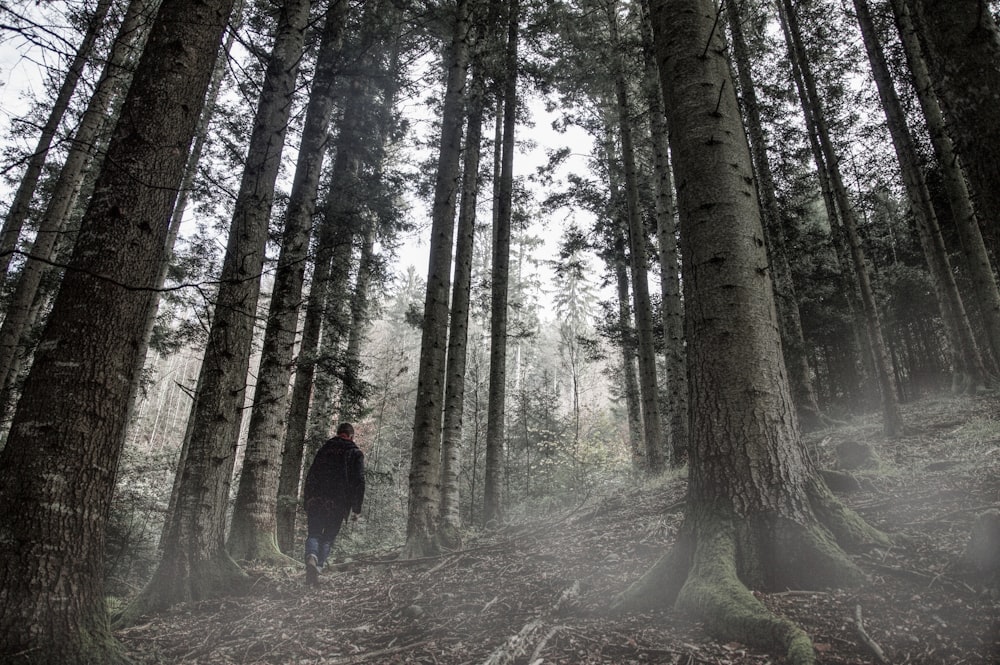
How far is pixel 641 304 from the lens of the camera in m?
11.2

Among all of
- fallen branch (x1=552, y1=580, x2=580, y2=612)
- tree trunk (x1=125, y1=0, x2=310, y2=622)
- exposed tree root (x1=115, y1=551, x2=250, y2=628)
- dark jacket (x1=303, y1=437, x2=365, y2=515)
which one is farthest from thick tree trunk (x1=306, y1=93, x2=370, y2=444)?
fallen branch (x1=552, y1=580, x2=580, y2=612)

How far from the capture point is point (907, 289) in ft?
50.2

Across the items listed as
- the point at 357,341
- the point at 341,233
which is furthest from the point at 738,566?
the point at 357,341

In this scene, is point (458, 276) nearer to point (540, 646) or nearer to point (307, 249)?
point (307, 249)

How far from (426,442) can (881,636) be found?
5.56m

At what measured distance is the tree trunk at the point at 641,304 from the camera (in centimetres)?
1055

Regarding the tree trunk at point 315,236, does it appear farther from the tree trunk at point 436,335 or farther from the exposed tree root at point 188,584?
the exposed tree root at point 188,584

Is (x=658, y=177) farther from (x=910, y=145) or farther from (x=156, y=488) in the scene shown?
(x=156, y=488)

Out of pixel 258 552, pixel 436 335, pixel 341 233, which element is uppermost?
pixel 341 233

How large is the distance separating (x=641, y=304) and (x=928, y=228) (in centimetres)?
557

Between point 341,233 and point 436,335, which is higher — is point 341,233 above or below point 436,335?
above

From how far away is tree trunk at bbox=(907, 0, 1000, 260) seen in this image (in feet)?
7.86

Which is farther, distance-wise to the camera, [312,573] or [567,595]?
[312,573]

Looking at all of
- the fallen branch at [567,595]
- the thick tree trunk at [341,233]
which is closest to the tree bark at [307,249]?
the thick tree trunk at [341,233]
